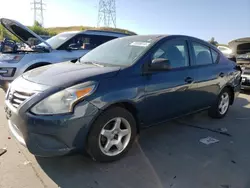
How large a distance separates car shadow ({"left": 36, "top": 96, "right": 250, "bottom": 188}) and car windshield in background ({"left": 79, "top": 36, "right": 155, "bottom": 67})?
1.24 m

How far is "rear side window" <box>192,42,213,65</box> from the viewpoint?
4.19 metres

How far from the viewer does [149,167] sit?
2967mm

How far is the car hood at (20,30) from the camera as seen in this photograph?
20.0 feet

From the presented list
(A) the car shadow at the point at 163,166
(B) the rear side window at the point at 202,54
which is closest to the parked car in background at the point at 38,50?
(A) the car shadow at the point at 163,166

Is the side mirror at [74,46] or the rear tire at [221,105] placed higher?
the side mirror at [74,46]

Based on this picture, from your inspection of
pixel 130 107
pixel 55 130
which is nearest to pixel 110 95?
pixel 130 107

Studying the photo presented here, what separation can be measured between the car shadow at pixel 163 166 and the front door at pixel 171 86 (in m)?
0.44

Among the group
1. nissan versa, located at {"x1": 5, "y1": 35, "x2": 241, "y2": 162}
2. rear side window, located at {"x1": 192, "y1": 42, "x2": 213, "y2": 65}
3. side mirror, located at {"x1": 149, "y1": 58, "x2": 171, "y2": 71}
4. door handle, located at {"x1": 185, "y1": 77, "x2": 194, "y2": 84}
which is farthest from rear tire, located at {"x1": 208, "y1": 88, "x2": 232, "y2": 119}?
side mirror, located at {"x1": 149, "y1": 58, "x2": 171, "y2": 71}

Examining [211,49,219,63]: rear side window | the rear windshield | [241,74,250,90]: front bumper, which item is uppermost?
the rear windshield

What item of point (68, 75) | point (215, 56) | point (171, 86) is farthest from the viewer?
point (215, 56)

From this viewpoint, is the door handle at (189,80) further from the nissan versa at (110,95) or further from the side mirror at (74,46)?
the side mirror at (74,46)

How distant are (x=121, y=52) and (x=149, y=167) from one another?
1.68 meters

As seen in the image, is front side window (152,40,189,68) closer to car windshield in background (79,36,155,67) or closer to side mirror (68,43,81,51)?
car windshield in background (79,36,155,67)

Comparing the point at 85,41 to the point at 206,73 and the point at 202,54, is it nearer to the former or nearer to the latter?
the point at 202,54
